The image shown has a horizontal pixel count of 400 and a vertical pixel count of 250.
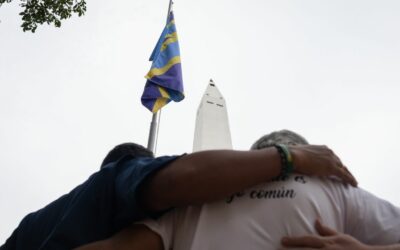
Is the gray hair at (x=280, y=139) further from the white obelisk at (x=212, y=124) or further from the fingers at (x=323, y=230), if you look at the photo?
the white obelisk at (x=212, y=124)

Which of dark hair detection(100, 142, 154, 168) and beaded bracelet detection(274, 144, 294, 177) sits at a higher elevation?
beaded bracelet detection(274, 144, 294, 177)

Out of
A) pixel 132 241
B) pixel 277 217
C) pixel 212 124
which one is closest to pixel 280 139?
pixel 277 217

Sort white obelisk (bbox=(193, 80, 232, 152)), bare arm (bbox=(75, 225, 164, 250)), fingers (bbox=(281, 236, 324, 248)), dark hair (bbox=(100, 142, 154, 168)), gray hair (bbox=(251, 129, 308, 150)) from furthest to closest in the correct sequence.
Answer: white obelisk (bbox=(193, 80, 232, 152)) → dark hair (bbox=(100, 142, 154, 168)) → gray hair (bbox=(251, 129, 308, 150)) → bare arm (bbox=(75, 225, 164, 250)) → fingers (bbox=(281, 236, 324, 248))

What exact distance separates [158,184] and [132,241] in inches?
10.4

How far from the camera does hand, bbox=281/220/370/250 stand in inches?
60.9

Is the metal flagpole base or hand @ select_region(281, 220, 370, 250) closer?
hand @ select_region(281, 220, 370, 250)

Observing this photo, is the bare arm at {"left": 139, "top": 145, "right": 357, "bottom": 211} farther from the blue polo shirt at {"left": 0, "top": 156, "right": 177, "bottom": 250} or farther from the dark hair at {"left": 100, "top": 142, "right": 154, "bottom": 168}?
the dark hair at {"left": 100, "top": 142, "right": 154, "bottom": 168}

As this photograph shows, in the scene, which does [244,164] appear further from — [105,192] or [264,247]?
[105,192]

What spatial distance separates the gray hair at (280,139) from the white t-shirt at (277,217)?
255 millimetres

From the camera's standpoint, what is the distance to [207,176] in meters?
1.60

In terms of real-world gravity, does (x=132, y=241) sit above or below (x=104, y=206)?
below

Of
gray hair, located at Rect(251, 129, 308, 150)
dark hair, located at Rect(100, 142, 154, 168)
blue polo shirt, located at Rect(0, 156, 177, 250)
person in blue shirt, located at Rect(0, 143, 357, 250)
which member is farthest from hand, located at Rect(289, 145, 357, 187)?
dark hair, located at Rect(100, 142, 154, 168)

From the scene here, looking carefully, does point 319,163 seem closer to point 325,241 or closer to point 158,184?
point 325,241

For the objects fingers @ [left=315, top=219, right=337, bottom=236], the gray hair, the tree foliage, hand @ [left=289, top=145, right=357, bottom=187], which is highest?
the tree foliage
